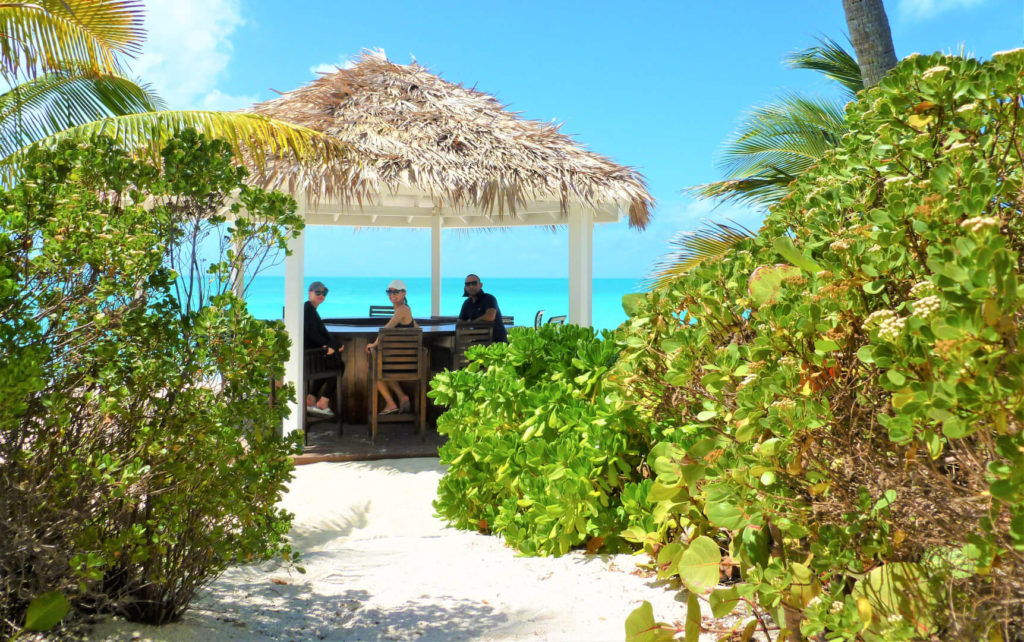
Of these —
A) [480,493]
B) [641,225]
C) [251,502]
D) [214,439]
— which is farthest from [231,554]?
[641,225]

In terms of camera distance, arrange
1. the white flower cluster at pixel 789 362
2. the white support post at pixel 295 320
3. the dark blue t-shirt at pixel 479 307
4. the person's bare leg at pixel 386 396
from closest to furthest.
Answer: the white flower cluster at pixel 789 362
the white support post at pixel 295 320
the person's bare leg at pixel 386 396
the dark blue t-shirt at pixel 479 307

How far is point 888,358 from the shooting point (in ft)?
3.81

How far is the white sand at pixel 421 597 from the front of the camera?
2.78 meters

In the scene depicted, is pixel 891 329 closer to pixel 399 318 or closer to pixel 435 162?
pixel 399 318

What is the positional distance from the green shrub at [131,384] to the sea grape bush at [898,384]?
5.38 ft

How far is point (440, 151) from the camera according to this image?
8078mm

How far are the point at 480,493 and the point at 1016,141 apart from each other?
137 inches

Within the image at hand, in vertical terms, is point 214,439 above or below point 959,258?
below

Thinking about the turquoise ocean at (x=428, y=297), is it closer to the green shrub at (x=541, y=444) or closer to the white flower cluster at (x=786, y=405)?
the green shrub at (x=541, y=444)

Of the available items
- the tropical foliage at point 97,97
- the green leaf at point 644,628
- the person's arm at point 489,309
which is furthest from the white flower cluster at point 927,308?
the person's arm at point 489,309

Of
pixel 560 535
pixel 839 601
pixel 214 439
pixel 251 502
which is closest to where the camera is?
pixel 839 601

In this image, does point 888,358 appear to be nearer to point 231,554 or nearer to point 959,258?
point 959,258

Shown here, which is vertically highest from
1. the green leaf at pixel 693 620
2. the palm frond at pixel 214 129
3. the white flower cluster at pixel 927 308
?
the palm frond at pixel 214 129

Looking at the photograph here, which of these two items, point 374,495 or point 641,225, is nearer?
point 374,495
